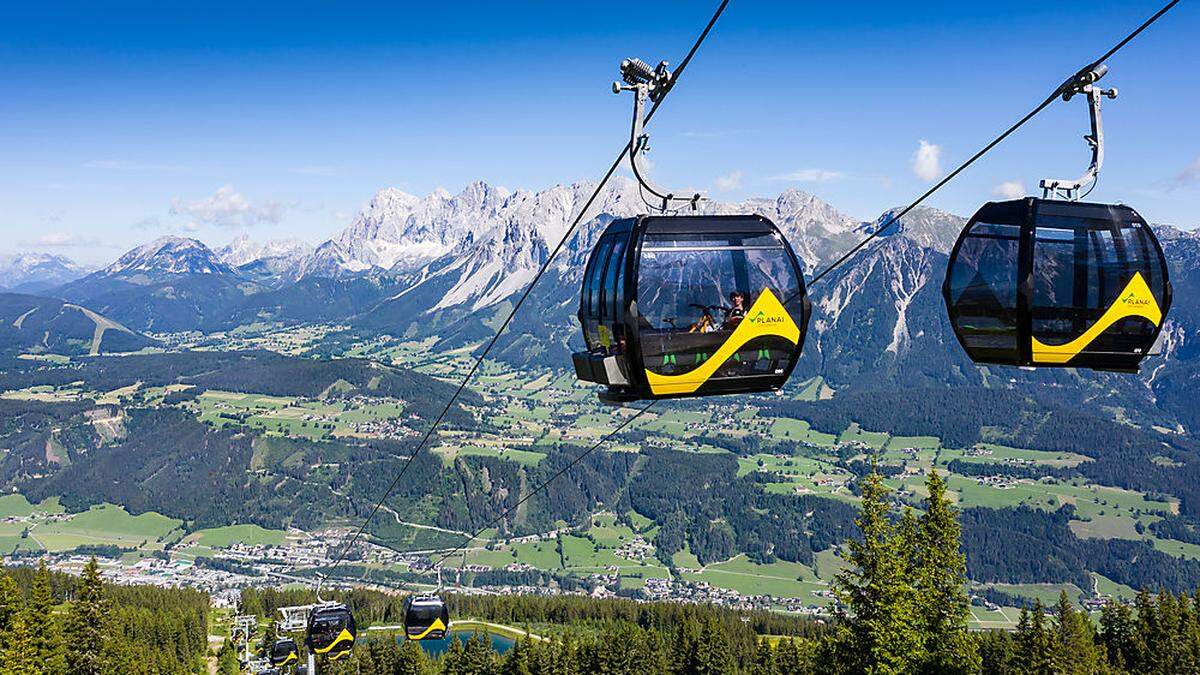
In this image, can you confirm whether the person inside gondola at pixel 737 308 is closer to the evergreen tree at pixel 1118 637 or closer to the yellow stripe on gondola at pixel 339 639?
the yellow stripe on gondola at pixel 339 639

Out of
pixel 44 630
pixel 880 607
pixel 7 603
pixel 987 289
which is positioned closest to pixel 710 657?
pixel 880 607

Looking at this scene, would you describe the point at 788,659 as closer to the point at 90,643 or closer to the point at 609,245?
the point at 90,643

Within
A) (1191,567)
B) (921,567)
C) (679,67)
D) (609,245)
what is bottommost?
(1191,567)

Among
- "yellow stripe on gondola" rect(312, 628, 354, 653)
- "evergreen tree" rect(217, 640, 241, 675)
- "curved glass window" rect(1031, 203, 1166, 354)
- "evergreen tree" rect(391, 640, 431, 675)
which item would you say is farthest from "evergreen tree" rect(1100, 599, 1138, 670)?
"evergreen tree" rect(217, 640, 241, 675)

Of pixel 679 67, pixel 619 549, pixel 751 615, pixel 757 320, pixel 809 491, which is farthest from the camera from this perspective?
pixel 809 491

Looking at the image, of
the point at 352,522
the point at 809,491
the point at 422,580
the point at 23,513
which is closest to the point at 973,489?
the point at 809,491

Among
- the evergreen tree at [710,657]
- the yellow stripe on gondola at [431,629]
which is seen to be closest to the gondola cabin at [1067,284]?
the yellow stripe on gondola at [431,629]
